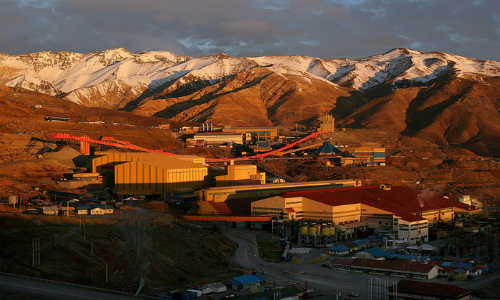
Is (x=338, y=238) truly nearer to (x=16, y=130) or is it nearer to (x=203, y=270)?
(x=203, y=270)

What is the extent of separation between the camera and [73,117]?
149 metres

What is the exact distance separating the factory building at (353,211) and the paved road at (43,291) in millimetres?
29661

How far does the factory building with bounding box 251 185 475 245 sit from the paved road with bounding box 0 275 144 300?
29661 millimetres

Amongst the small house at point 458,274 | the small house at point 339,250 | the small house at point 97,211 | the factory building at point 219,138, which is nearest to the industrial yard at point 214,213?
the small house at point 339,250

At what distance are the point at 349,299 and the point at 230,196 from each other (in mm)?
35502

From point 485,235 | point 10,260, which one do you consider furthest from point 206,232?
point 485,235

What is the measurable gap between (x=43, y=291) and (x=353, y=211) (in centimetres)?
3770

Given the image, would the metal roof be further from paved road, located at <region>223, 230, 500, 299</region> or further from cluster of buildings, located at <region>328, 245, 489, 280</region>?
cluster of buildings, located at <region>328, 245, 489, 280</region>

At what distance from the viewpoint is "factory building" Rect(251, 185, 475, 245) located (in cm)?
6362

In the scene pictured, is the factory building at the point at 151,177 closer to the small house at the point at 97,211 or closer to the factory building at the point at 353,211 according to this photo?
the factory building at the point at 353,211

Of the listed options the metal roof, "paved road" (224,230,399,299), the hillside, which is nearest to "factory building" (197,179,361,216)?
the hillside

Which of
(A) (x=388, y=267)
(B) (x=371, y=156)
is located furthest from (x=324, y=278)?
(B) (x=371, y=156)

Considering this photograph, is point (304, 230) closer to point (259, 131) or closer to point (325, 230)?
point (325, 230)

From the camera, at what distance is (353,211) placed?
6731cm
